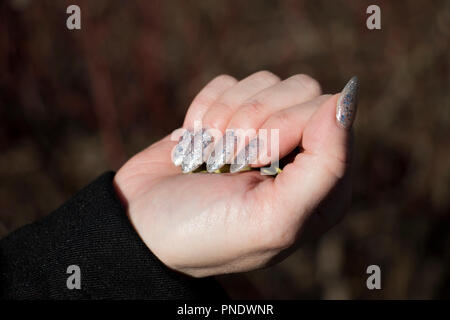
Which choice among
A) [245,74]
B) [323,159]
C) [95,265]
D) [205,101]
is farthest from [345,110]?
[245,74]

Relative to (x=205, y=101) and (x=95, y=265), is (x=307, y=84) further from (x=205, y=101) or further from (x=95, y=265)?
(x=95, y=265)

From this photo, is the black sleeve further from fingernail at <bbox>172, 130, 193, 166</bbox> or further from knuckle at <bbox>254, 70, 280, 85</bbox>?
knuckle at <bbox>254, 70, 280, 85</bbox>

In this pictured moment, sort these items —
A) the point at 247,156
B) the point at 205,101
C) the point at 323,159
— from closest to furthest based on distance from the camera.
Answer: the point at 323,159
the point at 247,156
the point at 205,101

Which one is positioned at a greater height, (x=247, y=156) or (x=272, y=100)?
(x=272, y=100)

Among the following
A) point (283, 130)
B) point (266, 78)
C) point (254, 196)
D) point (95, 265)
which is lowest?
point (95, 265)

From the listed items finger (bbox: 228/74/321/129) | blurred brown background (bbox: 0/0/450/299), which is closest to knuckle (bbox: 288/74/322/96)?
finger (bbox: 228/74/321/129)

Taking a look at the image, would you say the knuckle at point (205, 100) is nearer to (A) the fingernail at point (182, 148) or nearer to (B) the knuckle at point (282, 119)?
(A) the fingernail at point (182, 148)
